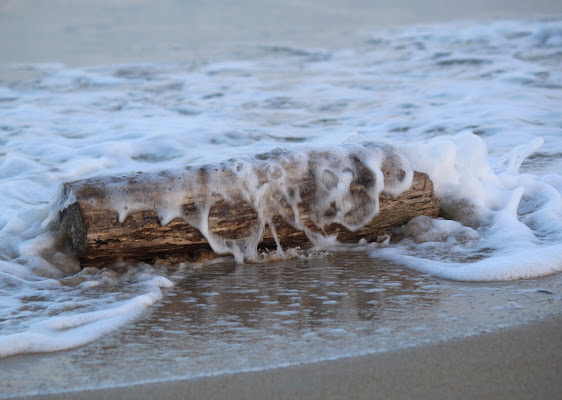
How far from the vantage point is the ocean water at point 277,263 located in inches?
85.0

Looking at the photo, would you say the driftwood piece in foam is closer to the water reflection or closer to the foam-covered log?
the foam-covered log

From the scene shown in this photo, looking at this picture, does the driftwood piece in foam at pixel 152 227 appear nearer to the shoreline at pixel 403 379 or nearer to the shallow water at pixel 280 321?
the shallow water at pixel 280 321

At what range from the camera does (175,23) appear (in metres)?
15.0

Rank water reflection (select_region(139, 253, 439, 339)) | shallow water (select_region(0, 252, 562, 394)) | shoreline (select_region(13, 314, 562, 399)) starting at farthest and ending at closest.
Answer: water reflection (select_region(139, 253, 439, 339)), shallow water (select_region(0, 252, 562, 394)), shoreline (select_region(13, 314, 562, 399))

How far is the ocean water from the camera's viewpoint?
7.09 ft

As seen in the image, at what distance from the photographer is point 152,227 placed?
3094mm

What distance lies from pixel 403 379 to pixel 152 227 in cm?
160

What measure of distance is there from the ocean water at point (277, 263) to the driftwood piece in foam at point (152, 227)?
0.28 feet

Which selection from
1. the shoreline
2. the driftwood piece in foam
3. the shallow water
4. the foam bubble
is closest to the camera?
the shoreline

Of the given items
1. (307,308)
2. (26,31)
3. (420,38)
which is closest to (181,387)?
(307,308)

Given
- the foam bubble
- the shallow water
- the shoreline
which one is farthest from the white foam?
the shoreline

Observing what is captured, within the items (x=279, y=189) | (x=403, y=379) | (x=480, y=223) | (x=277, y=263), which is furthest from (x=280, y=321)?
(x=480, y=223)

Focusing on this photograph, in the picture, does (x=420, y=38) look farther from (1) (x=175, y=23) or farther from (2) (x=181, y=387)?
(2) (x=181, y=387)

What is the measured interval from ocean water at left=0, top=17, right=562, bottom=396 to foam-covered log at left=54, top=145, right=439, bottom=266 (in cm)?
9
